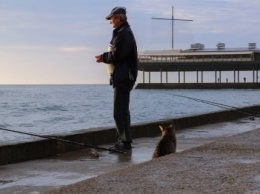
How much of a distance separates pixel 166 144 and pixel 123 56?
52.8 inches

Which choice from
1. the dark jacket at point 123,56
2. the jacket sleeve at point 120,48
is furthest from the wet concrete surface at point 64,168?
the jacket sleeve at point 120,48

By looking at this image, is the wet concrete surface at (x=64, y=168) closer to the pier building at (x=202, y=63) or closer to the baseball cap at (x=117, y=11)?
the baseball cap at (x=117, y=11)

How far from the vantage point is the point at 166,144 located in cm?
774

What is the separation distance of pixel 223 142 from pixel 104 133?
2.42 m

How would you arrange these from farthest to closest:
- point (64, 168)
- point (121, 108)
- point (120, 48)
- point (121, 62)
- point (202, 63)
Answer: point (202, 63), point (121, 108), point (121, 62), point (120, 48), point (64, 168)

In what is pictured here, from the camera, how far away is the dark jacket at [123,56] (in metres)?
8.17

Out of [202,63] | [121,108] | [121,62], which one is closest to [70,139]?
[121,108]

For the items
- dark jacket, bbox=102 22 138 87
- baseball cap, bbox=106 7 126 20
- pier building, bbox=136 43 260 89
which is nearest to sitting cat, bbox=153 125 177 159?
dark jacket, bbox=102 22 138 87

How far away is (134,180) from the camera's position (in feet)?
17.4

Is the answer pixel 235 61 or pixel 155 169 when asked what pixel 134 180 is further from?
A: pixel 235 61

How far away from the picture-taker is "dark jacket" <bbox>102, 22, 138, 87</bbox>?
8.17m

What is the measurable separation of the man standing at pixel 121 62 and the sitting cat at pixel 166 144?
2.68ft

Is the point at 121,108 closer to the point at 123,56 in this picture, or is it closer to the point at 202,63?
the point at 123,56

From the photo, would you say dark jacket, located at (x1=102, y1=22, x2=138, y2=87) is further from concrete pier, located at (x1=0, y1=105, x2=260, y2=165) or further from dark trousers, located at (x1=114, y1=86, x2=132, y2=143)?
concrete pier, located at (x1=0, y1=105, x2=260, y2=165)
